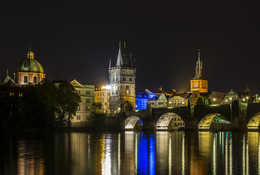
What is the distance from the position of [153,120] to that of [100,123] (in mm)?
14652

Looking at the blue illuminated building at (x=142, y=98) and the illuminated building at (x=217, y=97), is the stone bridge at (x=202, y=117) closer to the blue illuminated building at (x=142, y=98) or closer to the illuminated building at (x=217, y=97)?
the illuminated building at (x=217, y=97)

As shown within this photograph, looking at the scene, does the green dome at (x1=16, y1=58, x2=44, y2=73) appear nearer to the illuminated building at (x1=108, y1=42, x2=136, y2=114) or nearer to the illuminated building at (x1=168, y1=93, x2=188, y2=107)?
the illuminated building at (x1=108, y1=42, x2=136, y2=114)

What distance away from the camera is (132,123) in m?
138

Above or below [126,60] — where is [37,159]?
below

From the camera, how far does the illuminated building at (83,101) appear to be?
140500 mm

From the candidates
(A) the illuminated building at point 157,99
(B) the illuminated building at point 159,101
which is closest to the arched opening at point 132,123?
(A) the illuminated building at point 157,99

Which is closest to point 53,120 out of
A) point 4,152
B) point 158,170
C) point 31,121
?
point 31,121

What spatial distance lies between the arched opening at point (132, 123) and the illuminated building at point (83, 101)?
13.2 meters

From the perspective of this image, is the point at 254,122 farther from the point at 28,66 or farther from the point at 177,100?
the point at 28,66

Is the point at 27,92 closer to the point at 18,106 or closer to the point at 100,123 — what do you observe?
the point at 18,106

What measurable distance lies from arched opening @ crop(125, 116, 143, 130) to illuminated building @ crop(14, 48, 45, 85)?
111 ft

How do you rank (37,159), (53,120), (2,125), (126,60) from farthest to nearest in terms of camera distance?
1. (126,60)
2. (53,120)
3. (2,125)
4. (37,159)

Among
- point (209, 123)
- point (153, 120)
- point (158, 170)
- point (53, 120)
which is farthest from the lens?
point (153, 120)

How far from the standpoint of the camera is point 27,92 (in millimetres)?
94250
